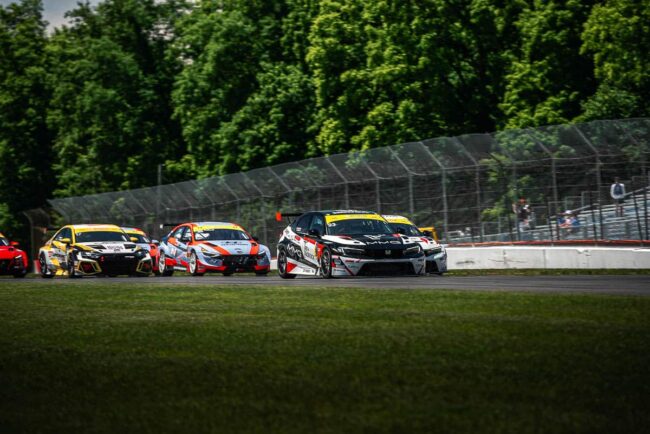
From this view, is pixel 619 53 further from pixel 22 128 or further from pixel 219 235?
pixel 22 128

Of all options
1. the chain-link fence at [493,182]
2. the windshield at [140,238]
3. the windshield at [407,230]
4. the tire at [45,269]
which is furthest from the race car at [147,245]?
A: the windshield at [407,230]

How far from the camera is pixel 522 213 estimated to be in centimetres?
2839

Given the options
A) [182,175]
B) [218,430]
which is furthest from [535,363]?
[182,175]

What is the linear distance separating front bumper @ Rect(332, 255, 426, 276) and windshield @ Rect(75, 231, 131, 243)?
10311 mm

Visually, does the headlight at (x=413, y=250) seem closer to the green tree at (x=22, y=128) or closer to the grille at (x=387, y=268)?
the grille at (x=387, y=268)

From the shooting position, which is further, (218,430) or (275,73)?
(275,73)

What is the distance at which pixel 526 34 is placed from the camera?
44906 millimetres

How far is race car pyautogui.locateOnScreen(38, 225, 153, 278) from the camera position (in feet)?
101

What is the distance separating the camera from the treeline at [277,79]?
146ft

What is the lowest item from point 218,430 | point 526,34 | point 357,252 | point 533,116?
point 218,430

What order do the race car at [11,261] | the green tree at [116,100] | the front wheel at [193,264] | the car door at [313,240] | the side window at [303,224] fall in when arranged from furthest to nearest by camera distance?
the green tree at [116,100] → the race car at [11,261] → the front wheel at [193,264] → the side window at [303,224] → the car door at [313,240]

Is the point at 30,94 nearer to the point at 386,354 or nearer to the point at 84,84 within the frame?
the point at 84,84

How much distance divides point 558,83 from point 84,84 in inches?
1212

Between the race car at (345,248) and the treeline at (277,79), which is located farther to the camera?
the treeline at (277,79)
